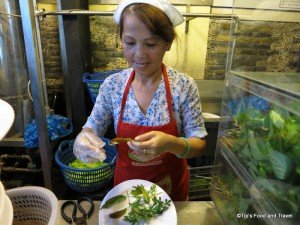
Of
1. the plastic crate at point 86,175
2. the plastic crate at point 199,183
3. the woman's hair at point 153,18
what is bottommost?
the plastic crate at point 199,183

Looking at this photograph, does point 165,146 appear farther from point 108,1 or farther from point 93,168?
point 108,1

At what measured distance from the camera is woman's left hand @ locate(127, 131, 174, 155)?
81cm

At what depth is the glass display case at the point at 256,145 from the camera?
426 mm

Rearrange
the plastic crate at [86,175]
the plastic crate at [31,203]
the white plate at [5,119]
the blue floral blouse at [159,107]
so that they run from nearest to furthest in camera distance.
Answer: the white plate at [5,119] < the plastic crate at [31,203] < the blue floral blouse at [159,107] < the plastic crate at [86,175]

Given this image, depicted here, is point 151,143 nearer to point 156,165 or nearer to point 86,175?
point 156,165

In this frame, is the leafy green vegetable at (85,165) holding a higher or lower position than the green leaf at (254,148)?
lower

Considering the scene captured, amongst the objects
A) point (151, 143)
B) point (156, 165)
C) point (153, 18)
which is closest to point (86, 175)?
point (156, 165)

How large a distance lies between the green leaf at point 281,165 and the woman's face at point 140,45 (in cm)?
61

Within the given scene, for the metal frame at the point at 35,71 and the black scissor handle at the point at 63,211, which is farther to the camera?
the metal frame at the point at 35,71

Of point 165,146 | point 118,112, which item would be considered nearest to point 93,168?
point 118,112

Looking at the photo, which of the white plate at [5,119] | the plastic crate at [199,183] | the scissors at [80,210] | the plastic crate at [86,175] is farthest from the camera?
the plastic crate at [199,183]

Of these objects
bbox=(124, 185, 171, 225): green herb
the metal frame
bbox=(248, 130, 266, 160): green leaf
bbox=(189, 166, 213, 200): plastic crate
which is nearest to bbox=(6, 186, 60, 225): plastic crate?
bbox=(124, 185, 171, 225): green herb

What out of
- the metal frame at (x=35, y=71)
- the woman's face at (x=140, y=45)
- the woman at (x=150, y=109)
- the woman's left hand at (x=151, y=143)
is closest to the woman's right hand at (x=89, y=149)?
the woman at (x=150, y=109)

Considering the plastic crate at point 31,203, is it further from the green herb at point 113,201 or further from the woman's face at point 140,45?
the woman's face at point 140,45
